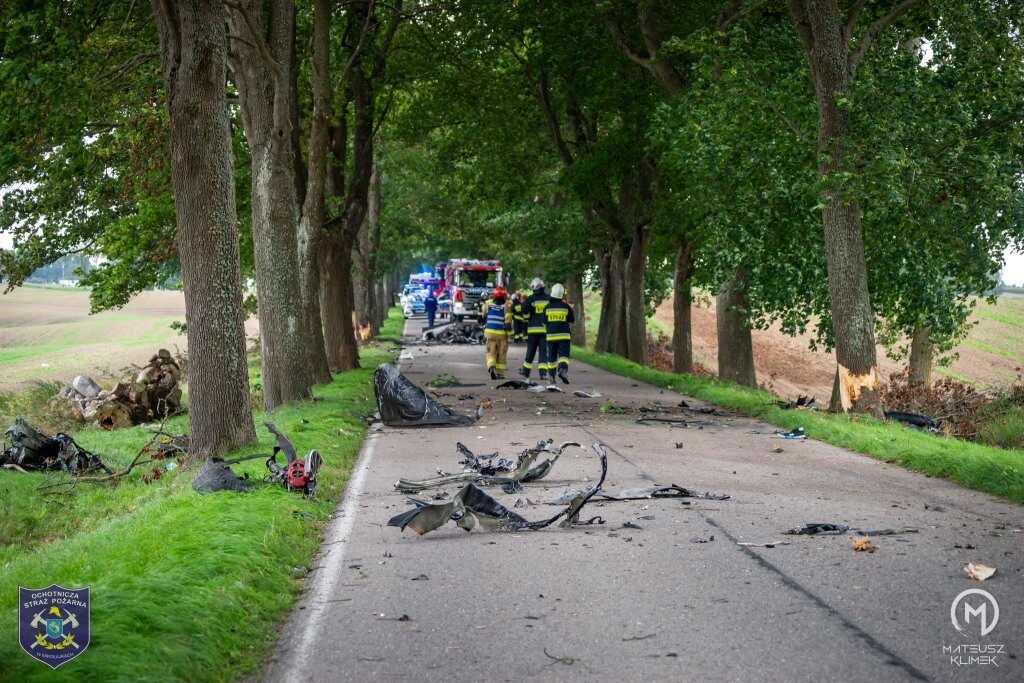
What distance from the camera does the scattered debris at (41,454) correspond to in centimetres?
1419

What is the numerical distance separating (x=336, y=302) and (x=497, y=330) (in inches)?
184

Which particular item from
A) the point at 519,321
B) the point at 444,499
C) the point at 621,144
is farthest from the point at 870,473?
the point at 621,144

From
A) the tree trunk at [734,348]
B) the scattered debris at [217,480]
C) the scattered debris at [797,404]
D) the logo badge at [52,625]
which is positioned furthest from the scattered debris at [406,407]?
the tree trunk at [734,348]

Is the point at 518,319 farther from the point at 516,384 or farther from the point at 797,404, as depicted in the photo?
the point at 797,404

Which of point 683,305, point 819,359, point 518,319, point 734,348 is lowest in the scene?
point 819,359

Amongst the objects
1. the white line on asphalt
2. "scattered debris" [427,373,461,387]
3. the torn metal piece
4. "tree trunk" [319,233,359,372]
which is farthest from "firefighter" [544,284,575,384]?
the torn metal piece

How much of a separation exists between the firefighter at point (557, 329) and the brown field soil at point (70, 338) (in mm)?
10831

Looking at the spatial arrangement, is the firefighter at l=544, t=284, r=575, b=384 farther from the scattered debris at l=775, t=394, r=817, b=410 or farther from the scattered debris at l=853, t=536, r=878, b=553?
the scattered debris at l=853, t=536, r=878, b=553

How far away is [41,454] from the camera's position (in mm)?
14492

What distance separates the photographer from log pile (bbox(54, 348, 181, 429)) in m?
20.3

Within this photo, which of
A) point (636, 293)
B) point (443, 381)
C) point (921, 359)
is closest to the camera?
point (443, 381)

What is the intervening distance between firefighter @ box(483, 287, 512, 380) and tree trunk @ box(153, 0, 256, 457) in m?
10.7

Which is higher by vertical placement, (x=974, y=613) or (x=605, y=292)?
(x=605, y=292)

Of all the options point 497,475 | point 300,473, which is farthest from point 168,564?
point 497,475
